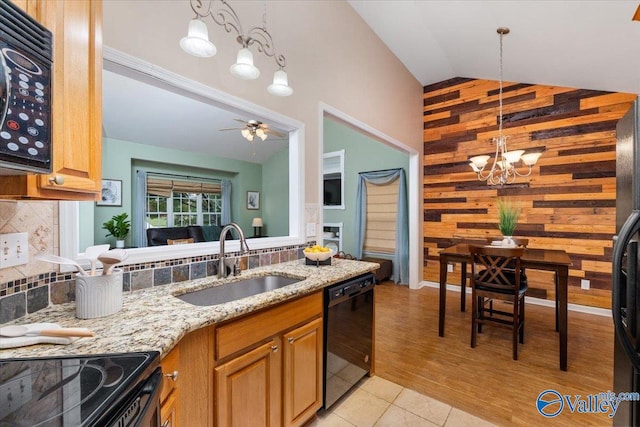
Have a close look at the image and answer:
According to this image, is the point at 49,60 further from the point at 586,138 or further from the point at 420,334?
the point at 586,138

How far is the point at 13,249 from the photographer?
1.02 metres

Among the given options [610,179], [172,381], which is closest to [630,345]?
[172,381]

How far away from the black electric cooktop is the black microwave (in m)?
0.51

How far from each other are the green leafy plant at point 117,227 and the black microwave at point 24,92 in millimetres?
4740

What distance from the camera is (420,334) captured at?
2949 mm

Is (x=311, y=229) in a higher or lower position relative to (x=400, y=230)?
higher

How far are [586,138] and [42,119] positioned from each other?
16.4 feet

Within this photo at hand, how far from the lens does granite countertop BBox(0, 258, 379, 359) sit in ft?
2.72

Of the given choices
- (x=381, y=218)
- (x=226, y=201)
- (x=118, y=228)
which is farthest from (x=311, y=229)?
(x=226, y=201)

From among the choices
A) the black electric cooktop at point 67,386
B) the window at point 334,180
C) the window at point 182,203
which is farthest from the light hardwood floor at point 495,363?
the window at point 182,203

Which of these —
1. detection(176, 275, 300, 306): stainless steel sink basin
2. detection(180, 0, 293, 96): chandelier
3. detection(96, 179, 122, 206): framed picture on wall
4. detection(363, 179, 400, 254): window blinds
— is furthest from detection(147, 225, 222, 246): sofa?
detection(180, 0, 293, 96): chandelier

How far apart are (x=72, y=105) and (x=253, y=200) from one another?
6.58 m

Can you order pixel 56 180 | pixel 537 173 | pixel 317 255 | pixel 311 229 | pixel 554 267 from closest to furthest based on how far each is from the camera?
1. pixel 56 180
2. pixel 317 255
3. pixel 554 267
4. pixel 311 229
5. pixel 537 173

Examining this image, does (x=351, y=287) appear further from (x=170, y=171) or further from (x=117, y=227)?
(x=170, y=171)
